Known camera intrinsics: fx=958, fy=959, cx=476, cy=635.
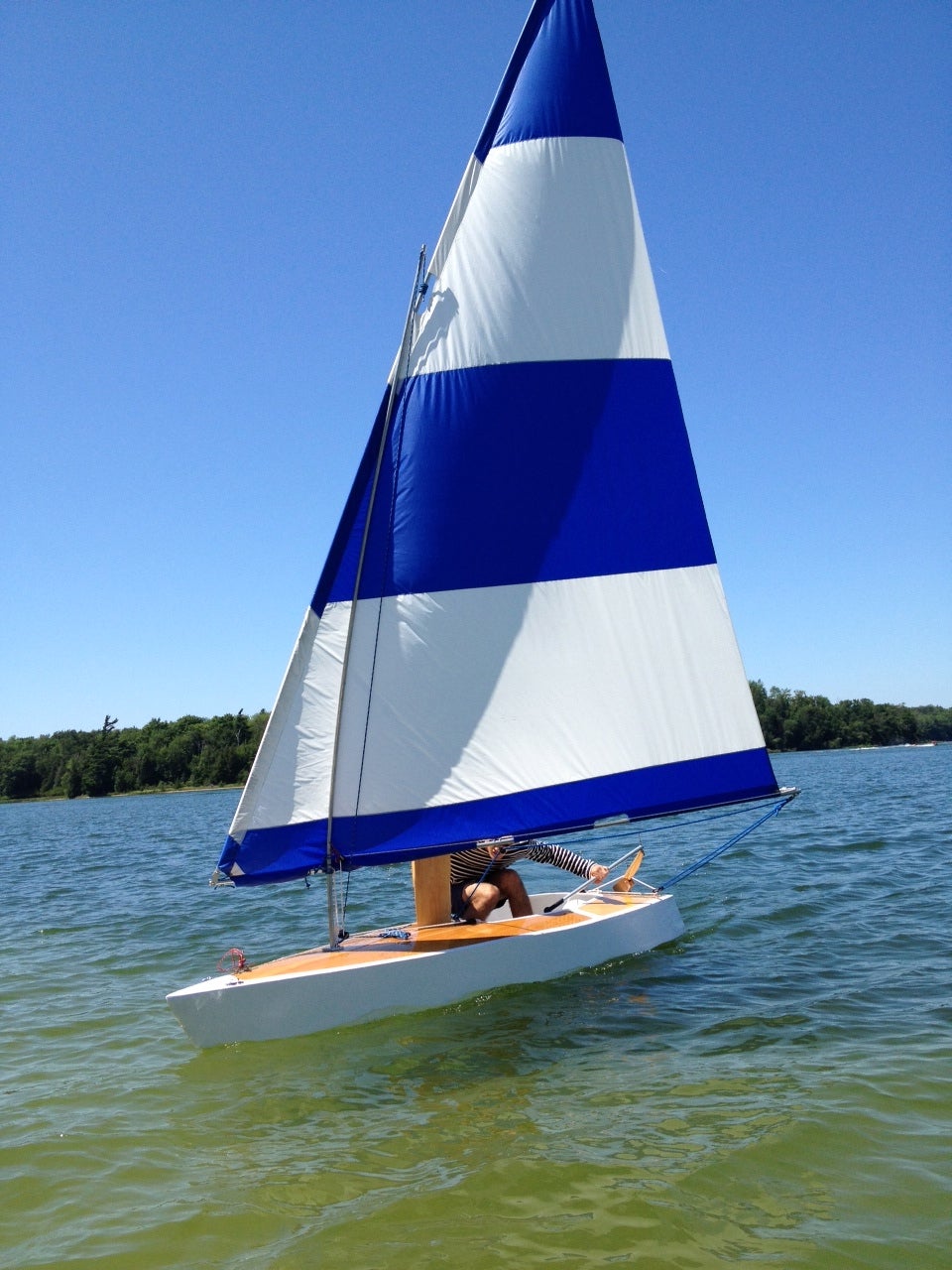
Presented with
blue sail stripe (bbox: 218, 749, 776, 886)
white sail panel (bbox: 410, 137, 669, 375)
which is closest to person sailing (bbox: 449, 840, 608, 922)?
blue sail stripe (bbox: 218, 749, 776, 886)

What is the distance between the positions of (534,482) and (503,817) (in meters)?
3.02

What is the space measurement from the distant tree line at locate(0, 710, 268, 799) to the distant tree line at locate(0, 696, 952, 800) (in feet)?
0.34

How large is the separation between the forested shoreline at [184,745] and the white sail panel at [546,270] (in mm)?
87660

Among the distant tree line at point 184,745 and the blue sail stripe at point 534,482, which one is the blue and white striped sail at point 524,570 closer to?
the blue sail stripe at point 534,482

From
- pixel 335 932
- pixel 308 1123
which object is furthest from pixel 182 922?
pixel 308 1123

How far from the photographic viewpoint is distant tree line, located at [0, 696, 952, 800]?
327 ft

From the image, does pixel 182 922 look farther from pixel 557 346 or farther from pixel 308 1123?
pixel 557 346

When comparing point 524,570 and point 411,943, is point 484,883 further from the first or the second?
point 524,570

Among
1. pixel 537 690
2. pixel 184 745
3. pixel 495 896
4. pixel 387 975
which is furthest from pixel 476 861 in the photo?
pixel 184 745

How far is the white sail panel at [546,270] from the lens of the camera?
28.0ft

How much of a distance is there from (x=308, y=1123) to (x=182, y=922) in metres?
8.72

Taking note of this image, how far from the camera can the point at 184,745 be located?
102500mm

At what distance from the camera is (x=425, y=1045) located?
7.66m

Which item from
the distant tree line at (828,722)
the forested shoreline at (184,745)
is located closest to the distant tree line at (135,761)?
the forested shoreline at (184,745)
